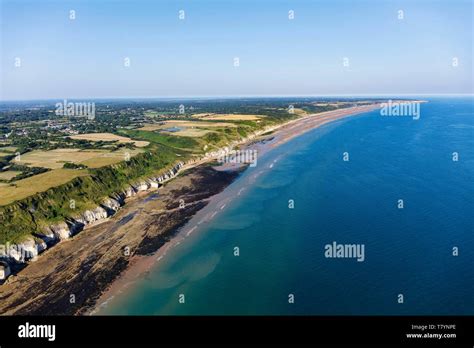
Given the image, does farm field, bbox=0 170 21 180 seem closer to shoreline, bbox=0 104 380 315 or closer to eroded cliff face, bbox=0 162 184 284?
eroded cliff face, bbox=0 162 184 284

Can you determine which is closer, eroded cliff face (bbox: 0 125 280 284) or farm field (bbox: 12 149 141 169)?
eroded cliff face (bbox: 0 125 280 284)

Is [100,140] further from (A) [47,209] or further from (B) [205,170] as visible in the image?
(A) [47,209]

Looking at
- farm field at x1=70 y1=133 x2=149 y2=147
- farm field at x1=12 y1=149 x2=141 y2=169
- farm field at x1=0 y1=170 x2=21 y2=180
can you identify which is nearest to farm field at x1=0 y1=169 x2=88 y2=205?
farm field at x1=0 y1=170 x2=21 y2=180

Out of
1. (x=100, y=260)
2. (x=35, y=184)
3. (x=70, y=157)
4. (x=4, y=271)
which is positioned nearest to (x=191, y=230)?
(x=100, y=260)

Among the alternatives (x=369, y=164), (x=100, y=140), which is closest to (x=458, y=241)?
(x=369, y=164)

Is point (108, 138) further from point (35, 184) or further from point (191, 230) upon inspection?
point (191, 230)

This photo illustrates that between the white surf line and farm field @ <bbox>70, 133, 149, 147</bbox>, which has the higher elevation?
farm field @ <bbox>70, 133, 149, 147</bbox>

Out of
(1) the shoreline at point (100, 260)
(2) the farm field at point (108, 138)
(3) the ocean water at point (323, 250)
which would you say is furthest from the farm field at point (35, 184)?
(2) the farm field at point (108, 138)
